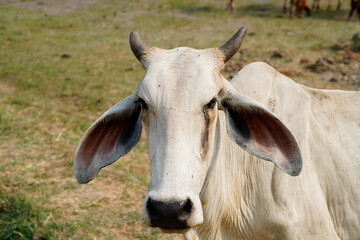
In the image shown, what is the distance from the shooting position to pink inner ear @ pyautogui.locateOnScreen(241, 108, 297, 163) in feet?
6.98

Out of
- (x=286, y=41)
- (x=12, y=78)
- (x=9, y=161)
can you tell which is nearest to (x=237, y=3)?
(x=286, y=41)

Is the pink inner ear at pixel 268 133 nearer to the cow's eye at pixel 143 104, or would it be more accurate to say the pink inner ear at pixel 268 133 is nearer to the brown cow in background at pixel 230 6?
the cow's eye at pixel 143 104

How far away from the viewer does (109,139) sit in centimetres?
235

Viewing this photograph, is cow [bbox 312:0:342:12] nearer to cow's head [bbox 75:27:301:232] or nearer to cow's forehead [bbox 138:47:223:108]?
cow's head [bbox 75:27:301:232]

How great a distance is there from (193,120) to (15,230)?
7.64 feet

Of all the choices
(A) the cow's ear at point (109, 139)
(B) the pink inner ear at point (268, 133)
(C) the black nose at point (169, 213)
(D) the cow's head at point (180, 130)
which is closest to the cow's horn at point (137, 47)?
(D) the cow's head at point (180, 130)

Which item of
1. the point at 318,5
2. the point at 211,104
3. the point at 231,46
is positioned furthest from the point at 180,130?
the point at 318,5

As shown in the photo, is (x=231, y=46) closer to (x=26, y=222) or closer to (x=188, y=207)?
(x=188, y=207)

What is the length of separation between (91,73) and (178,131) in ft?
21.1

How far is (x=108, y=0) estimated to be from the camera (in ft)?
54.6

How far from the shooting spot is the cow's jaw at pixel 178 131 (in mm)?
1768

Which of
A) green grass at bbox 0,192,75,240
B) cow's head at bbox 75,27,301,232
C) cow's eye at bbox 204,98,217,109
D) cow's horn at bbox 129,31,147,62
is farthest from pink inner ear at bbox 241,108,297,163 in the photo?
green grass at bbox 0,192,75,240

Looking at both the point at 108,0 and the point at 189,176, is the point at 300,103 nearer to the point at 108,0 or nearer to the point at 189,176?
the point at 189,176

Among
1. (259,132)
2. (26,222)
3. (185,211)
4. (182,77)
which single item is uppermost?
(182,77)
